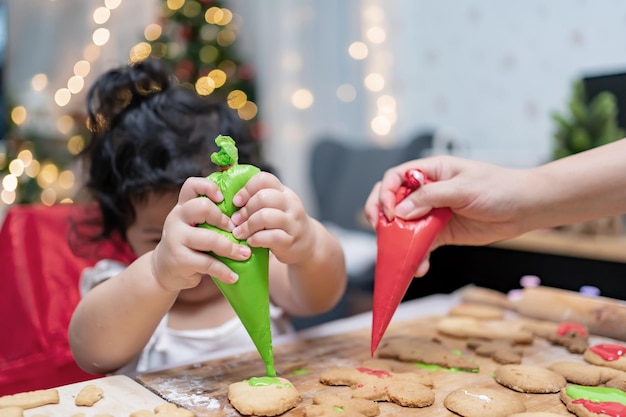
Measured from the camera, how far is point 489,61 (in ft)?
9.69

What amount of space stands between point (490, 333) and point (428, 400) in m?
0.28

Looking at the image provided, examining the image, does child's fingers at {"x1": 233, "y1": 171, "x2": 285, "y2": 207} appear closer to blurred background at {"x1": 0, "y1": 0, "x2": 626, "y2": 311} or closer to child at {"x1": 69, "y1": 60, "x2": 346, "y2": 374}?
child at {"x1": 69, "y1": 60, "x2": 346, "y2": 374}

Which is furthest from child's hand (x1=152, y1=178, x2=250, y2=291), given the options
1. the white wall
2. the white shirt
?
the white wall

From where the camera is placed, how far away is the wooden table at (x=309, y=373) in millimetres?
638

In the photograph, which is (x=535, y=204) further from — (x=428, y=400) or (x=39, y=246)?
(x=39, y=246)

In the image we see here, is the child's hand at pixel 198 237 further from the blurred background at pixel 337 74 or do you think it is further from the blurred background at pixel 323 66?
the blurred background at pixel 323 66

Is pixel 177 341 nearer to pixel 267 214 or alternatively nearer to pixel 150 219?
pixel 150 219

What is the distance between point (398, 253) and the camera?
747mm

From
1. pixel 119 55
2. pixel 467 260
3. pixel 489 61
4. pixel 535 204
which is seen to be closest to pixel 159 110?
pixel 535 204

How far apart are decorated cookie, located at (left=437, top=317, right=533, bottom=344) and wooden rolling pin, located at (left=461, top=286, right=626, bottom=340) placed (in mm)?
62

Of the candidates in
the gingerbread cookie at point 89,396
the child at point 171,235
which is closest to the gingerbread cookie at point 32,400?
the gingerbread cookie at point 89,396

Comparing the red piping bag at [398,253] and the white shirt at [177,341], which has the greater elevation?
the red piping bag at [398,253]

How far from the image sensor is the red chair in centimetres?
106

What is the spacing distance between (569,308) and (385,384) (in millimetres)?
421
